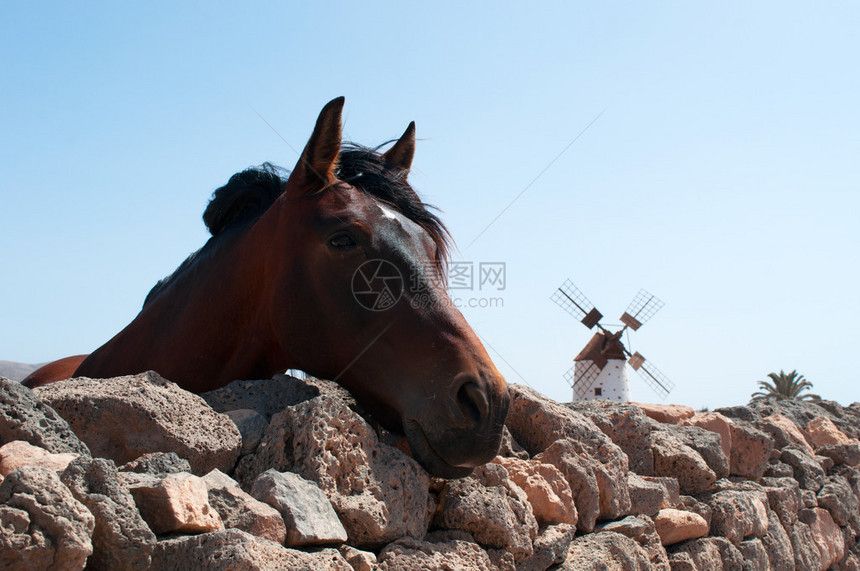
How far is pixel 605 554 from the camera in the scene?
277 cm

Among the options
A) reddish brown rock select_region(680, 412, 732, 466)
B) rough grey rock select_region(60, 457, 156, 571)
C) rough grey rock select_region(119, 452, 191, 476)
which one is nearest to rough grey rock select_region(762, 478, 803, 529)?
reddish brown rock select_region(680, 412, 732, 466)

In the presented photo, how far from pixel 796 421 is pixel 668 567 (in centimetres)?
456

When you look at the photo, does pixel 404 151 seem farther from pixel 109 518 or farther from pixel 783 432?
pixel 783 432

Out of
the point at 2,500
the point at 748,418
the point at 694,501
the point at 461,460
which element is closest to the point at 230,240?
the point at 461,460

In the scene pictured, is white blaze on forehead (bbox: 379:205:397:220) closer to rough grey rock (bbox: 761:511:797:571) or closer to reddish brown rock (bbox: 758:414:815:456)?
rough grey rock (bbox: 761:511:797:571)

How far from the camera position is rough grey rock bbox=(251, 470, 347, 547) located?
171cm

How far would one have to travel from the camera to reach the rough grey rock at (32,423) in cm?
156

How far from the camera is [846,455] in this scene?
6555 millimetres

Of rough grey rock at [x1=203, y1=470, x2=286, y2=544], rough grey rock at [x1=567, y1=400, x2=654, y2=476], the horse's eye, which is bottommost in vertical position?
rough grey rock at [x1=203, y1=470, x2=286, y2=544]

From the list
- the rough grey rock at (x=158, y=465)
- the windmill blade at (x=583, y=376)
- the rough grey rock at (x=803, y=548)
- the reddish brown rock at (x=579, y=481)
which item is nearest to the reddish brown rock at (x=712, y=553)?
the reddish brown rock at (x=579, y=481)

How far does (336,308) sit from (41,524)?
1.60m

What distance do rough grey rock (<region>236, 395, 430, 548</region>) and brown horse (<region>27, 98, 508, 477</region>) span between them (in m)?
0.18

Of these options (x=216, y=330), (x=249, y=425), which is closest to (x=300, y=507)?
(x=249, y=425)

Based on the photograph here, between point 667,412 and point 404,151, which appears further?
point 667,412
